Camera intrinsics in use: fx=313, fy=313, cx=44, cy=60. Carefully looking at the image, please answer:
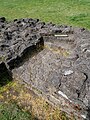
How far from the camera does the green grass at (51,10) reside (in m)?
18.3

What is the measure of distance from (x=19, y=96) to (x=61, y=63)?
1612 mm

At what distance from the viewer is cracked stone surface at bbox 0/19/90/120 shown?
7488 millimetres

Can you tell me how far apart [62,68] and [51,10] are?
500 inches

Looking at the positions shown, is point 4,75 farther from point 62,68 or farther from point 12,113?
point 12,113

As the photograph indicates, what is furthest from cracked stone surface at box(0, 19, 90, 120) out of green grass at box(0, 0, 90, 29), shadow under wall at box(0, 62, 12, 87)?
green grass at box(0, 0, 90, 29)

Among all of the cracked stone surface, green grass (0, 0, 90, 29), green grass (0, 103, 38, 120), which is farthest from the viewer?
green grass (0, 0, 90, 29)

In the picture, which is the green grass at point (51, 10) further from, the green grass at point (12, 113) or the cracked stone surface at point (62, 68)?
the green grass at point (12, 113)

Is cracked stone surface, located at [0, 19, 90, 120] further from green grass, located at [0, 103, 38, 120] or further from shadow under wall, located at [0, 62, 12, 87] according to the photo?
green grass, located at [0, 103, 38, 120]

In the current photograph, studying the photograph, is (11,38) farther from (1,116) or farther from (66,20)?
(66,20)

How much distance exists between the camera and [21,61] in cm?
976

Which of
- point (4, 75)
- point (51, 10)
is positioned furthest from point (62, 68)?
point (51, 10)

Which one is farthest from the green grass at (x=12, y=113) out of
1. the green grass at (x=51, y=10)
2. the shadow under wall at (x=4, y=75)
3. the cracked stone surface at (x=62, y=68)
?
the green grass at (x=51, y=10)

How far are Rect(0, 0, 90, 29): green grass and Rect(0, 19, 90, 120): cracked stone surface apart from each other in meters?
6.00

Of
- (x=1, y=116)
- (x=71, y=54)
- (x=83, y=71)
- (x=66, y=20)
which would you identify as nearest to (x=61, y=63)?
(x=71, y=54)
